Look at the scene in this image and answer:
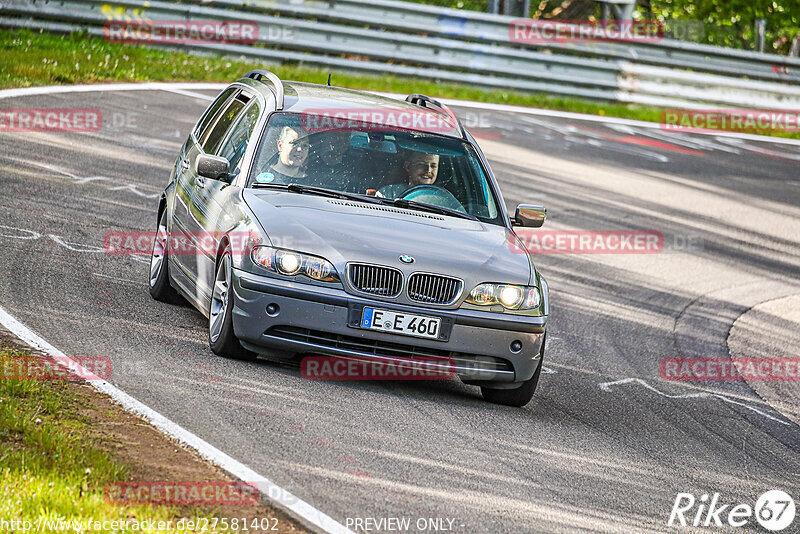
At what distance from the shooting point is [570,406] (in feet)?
26.1

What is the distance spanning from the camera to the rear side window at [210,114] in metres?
9.64

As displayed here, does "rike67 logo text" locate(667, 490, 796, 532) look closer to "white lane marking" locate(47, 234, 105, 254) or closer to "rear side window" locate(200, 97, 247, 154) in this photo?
"rear side window" locate(200, 97, 247, 154)

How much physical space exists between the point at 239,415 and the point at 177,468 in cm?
94

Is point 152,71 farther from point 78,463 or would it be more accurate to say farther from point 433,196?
point 78,463

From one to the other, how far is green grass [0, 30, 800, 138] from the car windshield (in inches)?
410

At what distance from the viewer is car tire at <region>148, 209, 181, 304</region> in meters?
8.88

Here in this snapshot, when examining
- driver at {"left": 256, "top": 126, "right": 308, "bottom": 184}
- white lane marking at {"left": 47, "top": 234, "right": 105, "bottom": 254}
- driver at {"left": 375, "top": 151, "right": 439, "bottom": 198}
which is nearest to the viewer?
driver at {"left": 256, "top": 126, "right": 308, "bottom": 184}

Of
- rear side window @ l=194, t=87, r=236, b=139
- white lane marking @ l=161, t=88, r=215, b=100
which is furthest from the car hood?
white lane marking @ l=161, t=88, r=215, b=100

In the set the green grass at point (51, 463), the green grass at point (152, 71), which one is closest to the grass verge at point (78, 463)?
the green grass at point (51, 463)

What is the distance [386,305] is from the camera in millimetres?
7094

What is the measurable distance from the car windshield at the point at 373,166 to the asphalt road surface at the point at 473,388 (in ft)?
4.15

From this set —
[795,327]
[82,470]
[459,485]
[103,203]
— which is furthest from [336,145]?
[795,327]

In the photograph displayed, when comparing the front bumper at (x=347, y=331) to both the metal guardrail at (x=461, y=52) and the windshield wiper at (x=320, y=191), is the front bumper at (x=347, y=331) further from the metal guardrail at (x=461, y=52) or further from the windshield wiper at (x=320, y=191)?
the metal guardrail at (x=461, y=52)

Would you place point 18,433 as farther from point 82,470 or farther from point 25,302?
point 25,302
